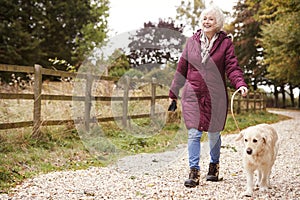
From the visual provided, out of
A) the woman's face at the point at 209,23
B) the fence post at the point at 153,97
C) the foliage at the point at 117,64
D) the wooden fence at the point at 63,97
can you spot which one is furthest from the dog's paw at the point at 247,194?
the foliage at the point at 117,64

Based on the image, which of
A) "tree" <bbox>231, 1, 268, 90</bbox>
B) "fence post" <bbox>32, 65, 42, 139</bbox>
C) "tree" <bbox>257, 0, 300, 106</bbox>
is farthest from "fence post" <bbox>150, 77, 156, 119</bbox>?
"tree" <bbox>231, 1, 268, 90</bbox>

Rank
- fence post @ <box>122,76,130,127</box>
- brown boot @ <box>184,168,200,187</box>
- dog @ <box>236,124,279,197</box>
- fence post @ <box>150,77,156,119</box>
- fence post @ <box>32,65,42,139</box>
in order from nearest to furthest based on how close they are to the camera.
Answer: dog @ <box>236,124,279,197</box>, brown boot @ <box>184,168,200,187</box>, fence post @ <box>32,65,42,139</box>, fence post @ <box>122,76,130,127</box>, fence post @ <box>150,77,156,119</box>

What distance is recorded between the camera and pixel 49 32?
21656 mm

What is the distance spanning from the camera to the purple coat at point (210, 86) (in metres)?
4.39

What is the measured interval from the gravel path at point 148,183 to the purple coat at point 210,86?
2.35 feet

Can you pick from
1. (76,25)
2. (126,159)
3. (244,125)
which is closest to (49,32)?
(76,25)

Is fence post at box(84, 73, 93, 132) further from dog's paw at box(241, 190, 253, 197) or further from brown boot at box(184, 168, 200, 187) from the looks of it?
dog's paw at box(241, 190, 253, 197)

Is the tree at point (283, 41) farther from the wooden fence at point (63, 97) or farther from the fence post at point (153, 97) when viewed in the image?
the wooden fence at point (63, 97)

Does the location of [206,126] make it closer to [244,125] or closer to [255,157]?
[255,157]

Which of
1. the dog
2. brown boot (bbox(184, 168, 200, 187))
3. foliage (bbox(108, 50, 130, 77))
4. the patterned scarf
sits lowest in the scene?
brown boot (bbox(184, 168, 200, 187))

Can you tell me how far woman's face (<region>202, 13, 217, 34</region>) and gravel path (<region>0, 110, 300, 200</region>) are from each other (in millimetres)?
1738

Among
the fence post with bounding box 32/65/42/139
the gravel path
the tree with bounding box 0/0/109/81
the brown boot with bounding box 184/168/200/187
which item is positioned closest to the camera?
the gravel path

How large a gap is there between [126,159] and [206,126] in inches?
90.4

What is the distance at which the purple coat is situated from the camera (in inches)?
173
